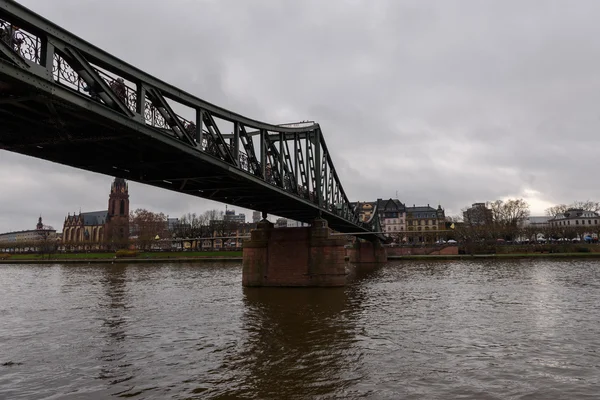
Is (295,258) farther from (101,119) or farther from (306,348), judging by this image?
(101,119)

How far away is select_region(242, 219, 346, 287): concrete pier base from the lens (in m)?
31.5

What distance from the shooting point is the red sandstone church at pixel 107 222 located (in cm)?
13502

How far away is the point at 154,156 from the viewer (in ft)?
55.3

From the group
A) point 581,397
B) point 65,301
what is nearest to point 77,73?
point 581,397

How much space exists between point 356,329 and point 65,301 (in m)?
19.6

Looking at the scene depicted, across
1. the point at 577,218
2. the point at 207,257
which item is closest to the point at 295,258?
the point at 207,257

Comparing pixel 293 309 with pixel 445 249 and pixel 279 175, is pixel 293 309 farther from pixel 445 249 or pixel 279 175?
pixel 445 249

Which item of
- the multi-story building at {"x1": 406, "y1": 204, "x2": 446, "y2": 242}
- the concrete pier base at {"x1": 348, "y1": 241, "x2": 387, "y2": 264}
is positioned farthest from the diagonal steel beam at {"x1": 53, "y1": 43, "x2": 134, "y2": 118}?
the multi-story building at {"x1": 406, "y1": 204, "x2": 446, "y2": 242}

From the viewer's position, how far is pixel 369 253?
3007 inches

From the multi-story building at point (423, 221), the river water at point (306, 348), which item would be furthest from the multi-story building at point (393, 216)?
the river water at point (306, 348)

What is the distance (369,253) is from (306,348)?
64.6m

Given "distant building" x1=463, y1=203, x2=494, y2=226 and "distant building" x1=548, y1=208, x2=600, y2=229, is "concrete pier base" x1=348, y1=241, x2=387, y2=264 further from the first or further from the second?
"distant building" x1=548, y1=208, x2=600, y2=229

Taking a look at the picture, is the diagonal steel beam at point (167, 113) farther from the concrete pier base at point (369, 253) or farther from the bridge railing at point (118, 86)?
the concrete pier base at point (369, 253)

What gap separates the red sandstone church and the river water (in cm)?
10280
